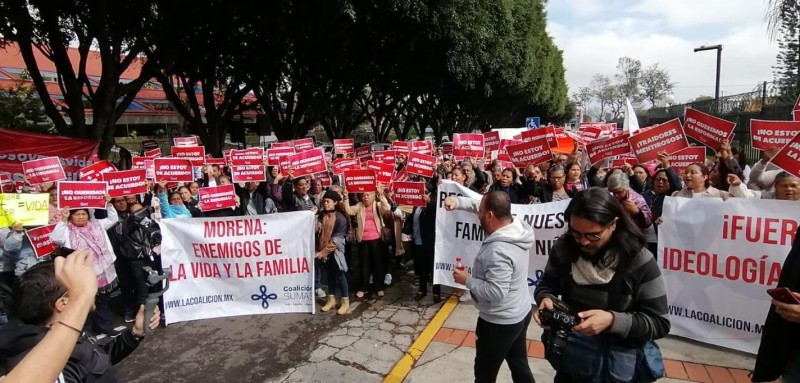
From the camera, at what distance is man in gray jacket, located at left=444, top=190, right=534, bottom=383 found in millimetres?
2572

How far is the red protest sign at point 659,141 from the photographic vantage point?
552 centimetres

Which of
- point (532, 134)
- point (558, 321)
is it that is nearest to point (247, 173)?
point (532, 134)

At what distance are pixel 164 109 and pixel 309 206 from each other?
111ft

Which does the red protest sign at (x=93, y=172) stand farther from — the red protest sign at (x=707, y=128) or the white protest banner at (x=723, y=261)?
the red protest sign at (x=707, y=128)

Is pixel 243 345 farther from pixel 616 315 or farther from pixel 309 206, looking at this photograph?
pixel 616 315

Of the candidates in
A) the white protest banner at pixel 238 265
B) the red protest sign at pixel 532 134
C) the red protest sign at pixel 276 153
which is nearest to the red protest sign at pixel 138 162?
the red protest sign at pixel 276 153

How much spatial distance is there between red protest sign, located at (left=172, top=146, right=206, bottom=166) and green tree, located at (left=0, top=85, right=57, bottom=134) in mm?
17740

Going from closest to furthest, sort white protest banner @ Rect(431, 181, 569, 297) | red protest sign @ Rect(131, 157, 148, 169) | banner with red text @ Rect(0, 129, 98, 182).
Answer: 1. white protest banner @ Rect(431, 181, 569, 297)
2. banner with red text @ Rect(0, 129, 98, 182)
3. red protest sign @ Rect(131, 157, 148, 169)

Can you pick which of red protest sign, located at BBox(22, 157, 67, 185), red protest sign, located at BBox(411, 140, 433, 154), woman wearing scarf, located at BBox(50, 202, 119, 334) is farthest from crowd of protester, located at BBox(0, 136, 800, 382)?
red protest sign, located at BBox(411, 140, 433, 154)

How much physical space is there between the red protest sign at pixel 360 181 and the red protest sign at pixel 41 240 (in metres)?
3.15

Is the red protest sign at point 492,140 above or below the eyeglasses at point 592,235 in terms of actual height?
above

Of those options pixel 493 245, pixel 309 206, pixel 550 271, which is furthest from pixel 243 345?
pixel 550 271

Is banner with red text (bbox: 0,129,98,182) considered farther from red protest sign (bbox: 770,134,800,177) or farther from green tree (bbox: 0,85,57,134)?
green tree (bbox: 0,85,57,134)

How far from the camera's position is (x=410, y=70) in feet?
59.8
